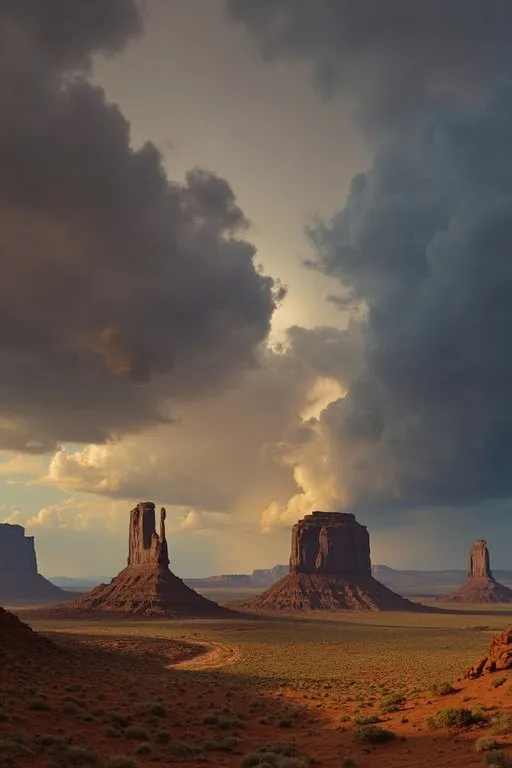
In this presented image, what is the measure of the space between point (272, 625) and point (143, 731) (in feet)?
385

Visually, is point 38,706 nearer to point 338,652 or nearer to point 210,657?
point 210,657

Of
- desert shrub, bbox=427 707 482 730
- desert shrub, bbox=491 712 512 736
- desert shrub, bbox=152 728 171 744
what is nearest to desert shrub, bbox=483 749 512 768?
desert shrub, bbox=491 712 512 736

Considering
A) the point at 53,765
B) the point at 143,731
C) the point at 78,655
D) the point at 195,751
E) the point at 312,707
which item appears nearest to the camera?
the point at 53,765

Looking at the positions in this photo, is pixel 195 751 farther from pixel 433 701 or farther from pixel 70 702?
pixel 433 701

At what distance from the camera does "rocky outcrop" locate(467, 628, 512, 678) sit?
32281mm

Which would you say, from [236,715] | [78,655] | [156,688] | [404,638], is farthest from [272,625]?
[236,715]

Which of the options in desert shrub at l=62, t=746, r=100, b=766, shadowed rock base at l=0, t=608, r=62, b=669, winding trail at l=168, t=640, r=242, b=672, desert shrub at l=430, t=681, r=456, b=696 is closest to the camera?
desert shrub at l=62, t=746, r=100, b=766

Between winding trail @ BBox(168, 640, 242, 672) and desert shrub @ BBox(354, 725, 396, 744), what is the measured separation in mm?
39098

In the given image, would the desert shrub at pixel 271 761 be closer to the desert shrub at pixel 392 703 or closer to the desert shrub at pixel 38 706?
the desert shrub at pixel 392 703

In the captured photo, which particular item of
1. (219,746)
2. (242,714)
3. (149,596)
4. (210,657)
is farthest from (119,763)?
(149,596)

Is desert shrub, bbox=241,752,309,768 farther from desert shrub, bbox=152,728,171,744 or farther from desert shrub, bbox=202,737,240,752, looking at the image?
desert shrub, bbox=152,728,171,744

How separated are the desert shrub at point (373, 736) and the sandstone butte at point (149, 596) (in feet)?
456

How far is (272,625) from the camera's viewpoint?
452 feet

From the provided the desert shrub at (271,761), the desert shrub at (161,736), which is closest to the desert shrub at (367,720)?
the desert shrub at (271,761)
